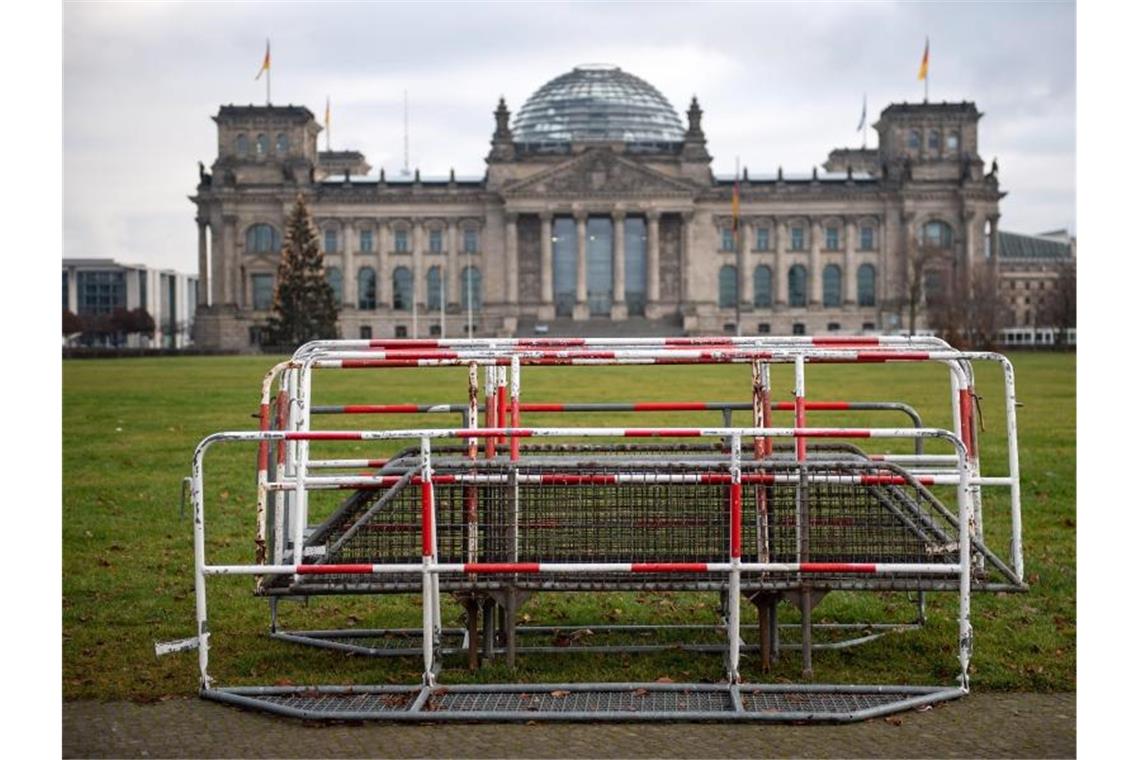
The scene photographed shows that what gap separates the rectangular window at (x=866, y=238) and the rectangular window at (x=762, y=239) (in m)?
7.05

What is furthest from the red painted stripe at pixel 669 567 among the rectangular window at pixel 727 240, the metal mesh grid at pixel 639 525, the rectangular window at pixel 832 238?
the rectangular window at pixel 832 238

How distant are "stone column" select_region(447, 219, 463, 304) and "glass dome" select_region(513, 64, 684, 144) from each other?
31.3ft

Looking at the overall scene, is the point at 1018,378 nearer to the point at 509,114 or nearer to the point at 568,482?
the point at 568,482

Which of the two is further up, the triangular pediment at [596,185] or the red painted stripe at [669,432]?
the triangular pediment at [596,185]

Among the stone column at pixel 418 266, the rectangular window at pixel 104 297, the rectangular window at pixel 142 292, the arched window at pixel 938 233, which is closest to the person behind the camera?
the rectangular window at pixel 104 297

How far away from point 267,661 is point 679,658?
245 centimetres

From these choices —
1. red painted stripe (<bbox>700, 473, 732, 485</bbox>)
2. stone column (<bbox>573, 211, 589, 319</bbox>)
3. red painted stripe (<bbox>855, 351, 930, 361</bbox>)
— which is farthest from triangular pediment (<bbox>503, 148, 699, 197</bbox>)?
red painted stripe (<bbox>700, 473, 732, 485</bbox>)

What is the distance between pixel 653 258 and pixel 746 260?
7325mm

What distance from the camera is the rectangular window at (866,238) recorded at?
10975 centimetres

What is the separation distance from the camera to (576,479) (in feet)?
25.0

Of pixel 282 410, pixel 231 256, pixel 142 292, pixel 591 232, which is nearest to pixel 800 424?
pixel 282 410

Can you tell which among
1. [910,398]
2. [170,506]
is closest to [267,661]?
[170,506]

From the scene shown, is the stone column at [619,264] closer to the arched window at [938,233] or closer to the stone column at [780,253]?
the stone column at [780,253]

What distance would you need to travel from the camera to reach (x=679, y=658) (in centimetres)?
866
